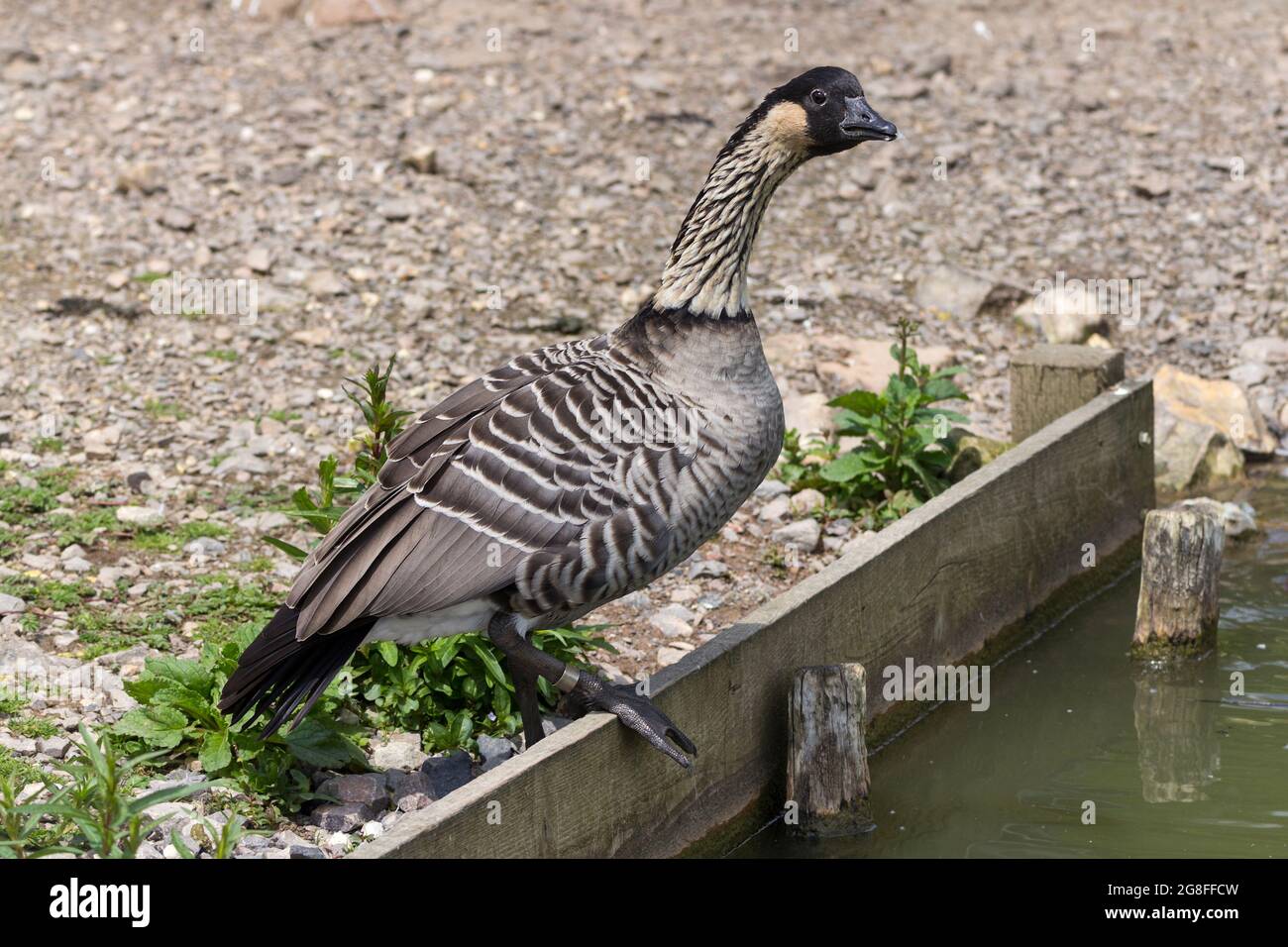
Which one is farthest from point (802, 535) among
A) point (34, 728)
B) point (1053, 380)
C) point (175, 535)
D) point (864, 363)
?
point (34, 728)

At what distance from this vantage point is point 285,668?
16.4ft

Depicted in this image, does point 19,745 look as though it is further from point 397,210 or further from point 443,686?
point 397,210

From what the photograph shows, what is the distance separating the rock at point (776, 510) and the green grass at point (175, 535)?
2560 mm

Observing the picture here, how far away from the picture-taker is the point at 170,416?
837cm

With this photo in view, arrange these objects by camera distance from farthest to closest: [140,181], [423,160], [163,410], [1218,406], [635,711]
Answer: [423,160] < [140,181] < [1218,406] < [163,410] < [635,711]

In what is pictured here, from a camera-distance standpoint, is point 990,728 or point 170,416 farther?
point 170,416

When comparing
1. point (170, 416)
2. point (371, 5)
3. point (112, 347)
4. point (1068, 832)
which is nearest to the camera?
point (1068, 832)

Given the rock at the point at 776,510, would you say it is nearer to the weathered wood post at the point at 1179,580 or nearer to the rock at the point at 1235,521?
the weathered wood post at the point at 1179,580

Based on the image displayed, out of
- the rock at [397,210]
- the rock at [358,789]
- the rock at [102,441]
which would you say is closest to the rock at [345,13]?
the rock at [397,210]

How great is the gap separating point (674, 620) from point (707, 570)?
528mm

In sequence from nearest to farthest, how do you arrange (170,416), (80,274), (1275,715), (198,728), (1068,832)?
(198,728) → (1068,832) → (1275,715) → (170,416) → (80,274)

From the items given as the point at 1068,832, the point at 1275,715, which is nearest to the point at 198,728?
the point at 1068,832

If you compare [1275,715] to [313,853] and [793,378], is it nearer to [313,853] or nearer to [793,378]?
[793,378]

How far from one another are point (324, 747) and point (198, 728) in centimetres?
42
